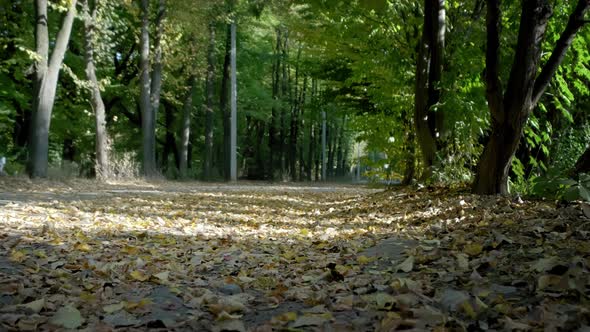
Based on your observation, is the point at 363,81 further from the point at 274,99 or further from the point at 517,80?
the point at 274,99

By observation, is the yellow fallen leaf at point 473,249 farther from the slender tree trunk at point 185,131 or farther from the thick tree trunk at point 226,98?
the thick tree trunk at point 226,98

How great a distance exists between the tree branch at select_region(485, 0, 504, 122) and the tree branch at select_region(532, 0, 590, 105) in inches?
15.5

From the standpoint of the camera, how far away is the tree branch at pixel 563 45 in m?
5.81

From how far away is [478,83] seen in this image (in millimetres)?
9492

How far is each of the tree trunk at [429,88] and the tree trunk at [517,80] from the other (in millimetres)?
2747

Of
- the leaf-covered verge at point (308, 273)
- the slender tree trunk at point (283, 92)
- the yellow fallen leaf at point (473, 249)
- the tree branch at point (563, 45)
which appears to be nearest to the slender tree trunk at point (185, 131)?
the slender tree trunk at point (283, 92)

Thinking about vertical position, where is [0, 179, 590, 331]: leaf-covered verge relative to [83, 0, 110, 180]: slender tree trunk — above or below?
below

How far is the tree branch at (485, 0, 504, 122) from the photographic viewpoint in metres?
6.49

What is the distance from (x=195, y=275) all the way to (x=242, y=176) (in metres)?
31.7

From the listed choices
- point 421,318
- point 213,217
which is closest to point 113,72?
point 213,217

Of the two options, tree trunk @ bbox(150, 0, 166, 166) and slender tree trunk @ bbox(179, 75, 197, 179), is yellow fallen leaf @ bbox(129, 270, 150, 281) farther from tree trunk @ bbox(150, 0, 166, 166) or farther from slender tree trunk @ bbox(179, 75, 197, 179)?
slender tree trunk @ bbox(179, 75, 197, 179)

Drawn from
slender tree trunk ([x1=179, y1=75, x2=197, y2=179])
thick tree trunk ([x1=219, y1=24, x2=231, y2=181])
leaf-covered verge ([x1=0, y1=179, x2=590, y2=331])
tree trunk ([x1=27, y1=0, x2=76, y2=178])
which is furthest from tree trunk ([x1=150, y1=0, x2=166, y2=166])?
leaf-covered verge ([x1=0, y1=179, x2=590, y2=331])

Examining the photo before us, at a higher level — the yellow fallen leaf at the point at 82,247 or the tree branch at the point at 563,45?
the tree branch at the point at 563,45

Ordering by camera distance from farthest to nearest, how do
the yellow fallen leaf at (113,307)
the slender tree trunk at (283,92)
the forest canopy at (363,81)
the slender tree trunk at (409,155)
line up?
the slender tree trunk at (283,92) < the slender tree trunk at (409,155) < the forest canopy at (363,81) < the yellow fallen leaf at (113,307)
